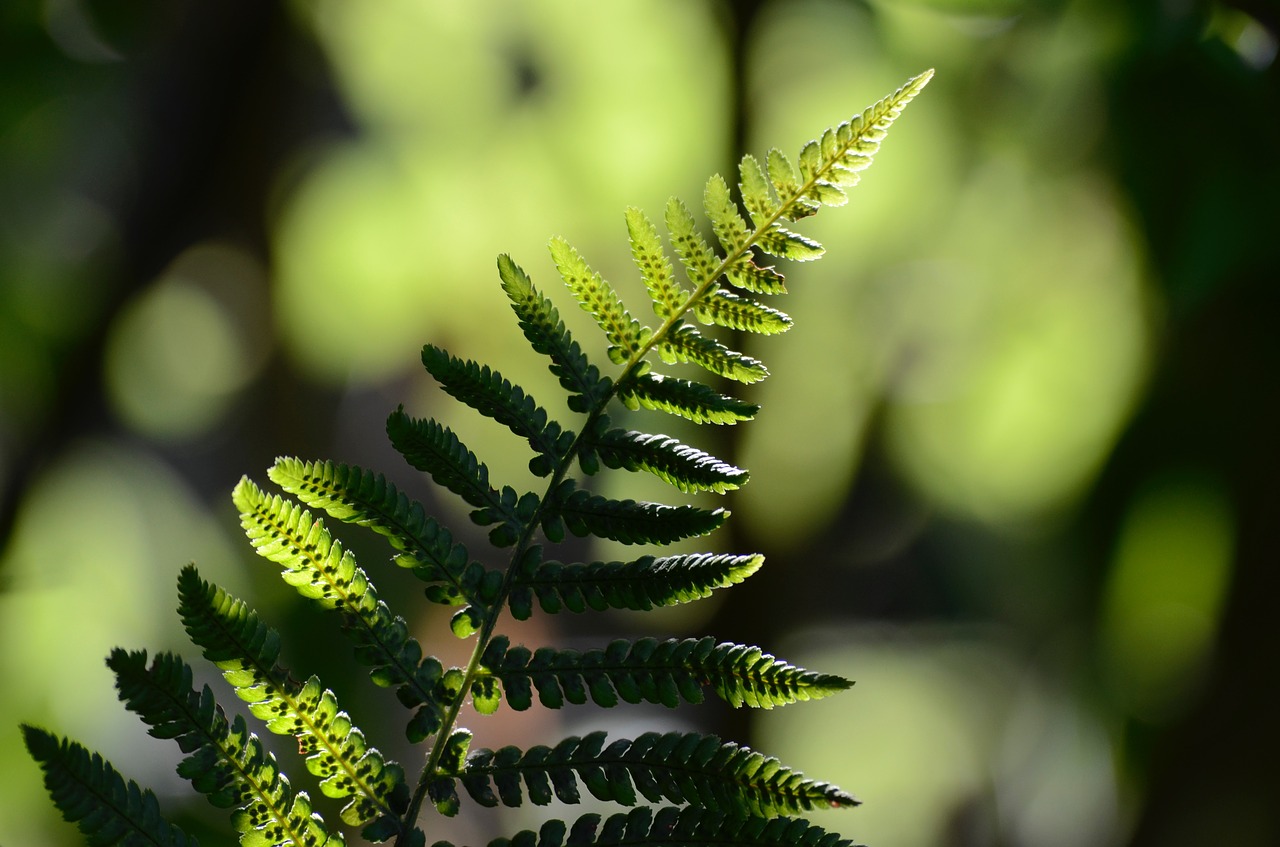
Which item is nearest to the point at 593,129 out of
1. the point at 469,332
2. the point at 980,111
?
the point at 469,332

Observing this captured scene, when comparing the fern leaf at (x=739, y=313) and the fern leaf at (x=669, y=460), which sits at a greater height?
the fern leaf at (x=739, y=313)

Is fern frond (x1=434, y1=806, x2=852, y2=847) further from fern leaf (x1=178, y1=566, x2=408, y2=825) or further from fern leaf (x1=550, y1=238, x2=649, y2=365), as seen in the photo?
fern leaf (x1=550, y1=238, x2=649, y2=365)

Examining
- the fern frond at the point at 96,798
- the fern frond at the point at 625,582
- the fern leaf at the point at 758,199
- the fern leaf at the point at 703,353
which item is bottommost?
the fern frond at the point at 96,798

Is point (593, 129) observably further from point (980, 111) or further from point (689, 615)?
point (689, 615)

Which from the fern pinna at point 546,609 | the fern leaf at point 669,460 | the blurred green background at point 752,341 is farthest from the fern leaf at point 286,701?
the blurred green background at point 752,341

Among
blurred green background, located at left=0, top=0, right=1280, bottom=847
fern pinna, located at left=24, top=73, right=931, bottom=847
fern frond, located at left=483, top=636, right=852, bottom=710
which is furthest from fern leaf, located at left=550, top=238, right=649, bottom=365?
blurred green background, located at left=0, top=0, right=1280, bottom=847

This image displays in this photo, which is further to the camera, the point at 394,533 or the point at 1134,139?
the point at 1134,139

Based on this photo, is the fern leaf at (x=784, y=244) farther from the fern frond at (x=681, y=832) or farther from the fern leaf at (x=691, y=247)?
the fern frond at (x=681, y=832)
